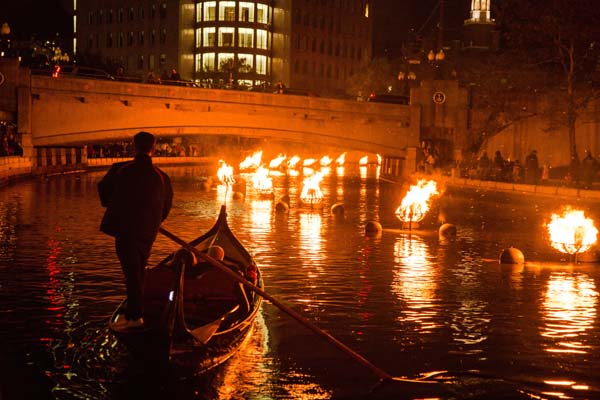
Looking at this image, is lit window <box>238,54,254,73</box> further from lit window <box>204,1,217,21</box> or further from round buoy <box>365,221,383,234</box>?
round buoy <box>365,221,383,234</box>

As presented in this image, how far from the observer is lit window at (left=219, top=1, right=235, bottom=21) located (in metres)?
134

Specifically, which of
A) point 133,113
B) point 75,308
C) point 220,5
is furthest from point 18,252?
point 220,5

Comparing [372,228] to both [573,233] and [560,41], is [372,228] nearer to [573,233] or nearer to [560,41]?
[573,233]

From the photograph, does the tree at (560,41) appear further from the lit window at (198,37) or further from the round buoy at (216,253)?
A: the lit window at (198,37)

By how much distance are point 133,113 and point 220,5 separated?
269 feet

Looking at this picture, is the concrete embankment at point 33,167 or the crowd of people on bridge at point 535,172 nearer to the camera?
the concrete embankment at point 33,167

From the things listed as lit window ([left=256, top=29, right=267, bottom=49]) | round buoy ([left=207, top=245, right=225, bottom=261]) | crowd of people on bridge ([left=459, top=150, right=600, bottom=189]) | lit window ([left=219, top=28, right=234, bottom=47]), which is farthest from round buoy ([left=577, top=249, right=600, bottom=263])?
lit window ([left=256, top=29, right=267, bottom=49])

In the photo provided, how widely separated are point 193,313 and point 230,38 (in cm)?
12520

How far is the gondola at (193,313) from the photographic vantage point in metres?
9.10

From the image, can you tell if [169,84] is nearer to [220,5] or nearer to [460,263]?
[460,263]

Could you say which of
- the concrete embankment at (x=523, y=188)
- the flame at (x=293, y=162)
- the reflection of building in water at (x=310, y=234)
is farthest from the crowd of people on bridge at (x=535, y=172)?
the flame at (x=293, y=162)

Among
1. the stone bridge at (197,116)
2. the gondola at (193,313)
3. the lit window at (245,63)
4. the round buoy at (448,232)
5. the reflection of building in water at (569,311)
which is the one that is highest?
the lit window at (245,63)

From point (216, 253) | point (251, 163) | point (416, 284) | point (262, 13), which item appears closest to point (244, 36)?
point (262, 13)

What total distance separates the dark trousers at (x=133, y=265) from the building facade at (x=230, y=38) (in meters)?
117
